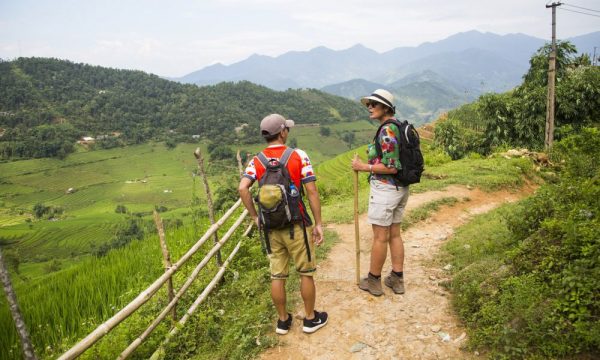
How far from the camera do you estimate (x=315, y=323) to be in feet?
11.4

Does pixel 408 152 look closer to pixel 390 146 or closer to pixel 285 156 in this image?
pixel 390 146

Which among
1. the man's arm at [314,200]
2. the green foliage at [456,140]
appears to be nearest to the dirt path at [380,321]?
the man's arm at [314,200]

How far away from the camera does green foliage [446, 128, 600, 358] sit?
2.45 m

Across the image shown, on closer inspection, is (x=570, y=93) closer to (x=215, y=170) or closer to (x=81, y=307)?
(x=215, y=170)

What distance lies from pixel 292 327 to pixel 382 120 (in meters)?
2.20

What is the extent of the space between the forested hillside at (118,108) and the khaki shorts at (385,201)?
8618cm

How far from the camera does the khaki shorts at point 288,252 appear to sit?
10.4 feet

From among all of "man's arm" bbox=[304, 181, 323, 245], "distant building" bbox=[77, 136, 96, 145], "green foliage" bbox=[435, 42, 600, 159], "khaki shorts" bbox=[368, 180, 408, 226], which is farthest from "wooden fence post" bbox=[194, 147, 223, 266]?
"distant building" bbox=[77, 136, 96, 145]

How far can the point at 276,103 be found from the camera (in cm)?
12375

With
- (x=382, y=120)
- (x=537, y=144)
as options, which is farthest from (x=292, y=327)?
(x=537, y=144)

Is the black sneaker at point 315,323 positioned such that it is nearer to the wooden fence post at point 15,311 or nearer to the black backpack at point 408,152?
the black backpack at point 408,152

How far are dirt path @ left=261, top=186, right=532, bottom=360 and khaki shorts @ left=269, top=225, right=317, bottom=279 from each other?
0.68m

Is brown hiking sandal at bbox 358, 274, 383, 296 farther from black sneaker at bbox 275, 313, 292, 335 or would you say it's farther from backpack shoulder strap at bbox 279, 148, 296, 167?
backpack shoulder strap at bbox 279, 148, 296, 167

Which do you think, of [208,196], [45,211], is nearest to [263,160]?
[208,196]
